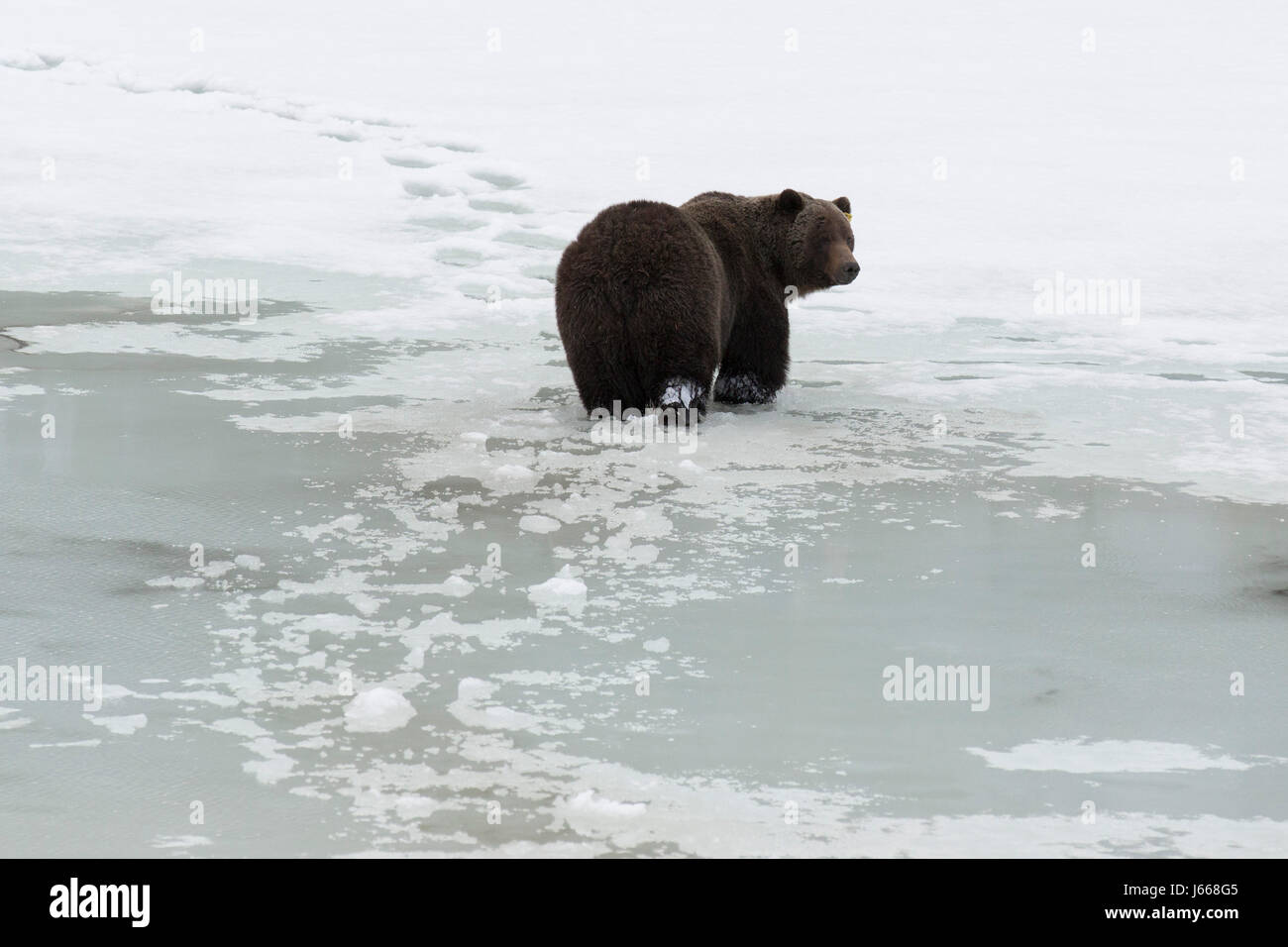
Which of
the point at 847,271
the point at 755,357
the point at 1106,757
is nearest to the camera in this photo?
the point at 1106,757

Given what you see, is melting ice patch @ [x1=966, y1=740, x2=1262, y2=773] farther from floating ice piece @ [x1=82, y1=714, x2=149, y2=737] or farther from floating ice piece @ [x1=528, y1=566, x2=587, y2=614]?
floating ice piece @ [x1=82, y1=714, x2=149, y2=737]

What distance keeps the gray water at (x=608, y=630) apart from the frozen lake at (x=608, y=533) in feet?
0.06

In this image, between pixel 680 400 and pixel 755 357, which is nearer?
pixel 680 400

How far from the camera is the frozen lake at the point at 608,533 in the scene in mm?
3463

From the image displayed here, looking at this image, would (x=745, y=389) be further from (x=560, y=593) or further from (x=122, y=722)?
(x=122, y=722)

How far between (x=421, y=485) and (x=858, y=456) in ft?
6.39

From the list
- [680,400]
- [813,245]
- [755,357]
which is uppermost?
[813,245]

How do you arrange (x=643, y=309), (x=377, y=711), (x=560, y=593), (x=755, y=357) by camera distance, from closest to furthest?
(x=377, y=711)
(x=560, y=593)
(x=643, y=309)
(x=755, y=357)

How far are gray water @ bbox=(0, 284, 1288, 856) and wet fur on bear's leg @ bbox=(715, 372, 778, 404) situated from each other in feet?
0.57

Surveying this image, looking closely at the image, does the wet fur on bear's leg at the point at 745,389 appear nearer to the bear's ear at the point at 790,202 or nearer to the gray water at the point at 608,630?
the gray water at the point at 608,630

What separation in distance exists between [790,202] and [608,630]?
4.26m

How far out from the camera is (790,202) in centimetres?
823

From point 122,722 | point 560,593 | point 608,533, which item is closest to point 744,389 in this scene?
point 608,533
